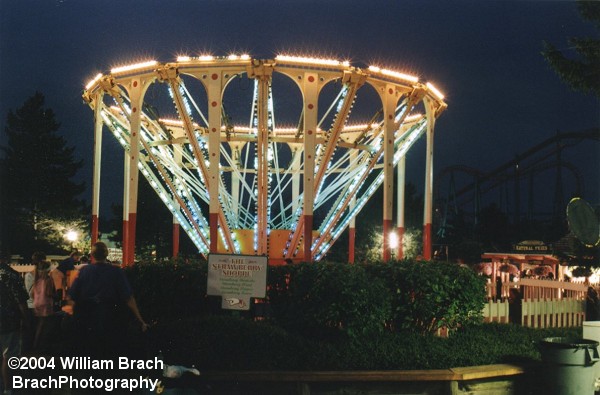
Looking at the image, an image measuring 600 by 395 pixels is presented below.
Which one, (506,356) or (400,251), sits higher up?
(400,251)

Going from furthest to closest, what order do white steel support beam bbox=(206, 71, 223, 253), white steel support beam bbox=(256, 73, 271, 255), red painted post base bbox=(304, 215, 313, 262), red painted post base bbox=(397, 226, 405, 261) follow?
red painted post base bbox=(397, 226, 405, 261)
white steel support beam bbox=(256, 73, 271, 255)
white steel support beam bbox=(206, 71, 223, 253)
red painted post base bbox=(304, 215, 313, 262)

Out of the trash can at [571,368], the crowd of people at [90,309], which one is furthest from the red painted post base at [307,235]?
the crowd of people at [90,309]

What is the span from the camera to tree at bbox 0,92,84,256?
148ft

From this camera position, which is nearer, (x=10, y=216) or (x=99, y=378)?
(x=99, y=378)

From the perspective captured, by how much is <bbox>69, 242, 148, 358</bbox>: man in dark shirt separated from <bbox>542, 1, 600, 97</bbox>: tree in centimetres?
970

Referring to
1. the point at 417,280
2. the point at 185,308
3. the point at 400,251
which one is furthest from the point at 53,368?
the point at 400,251

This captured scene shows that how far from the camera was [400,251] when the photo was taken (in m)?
22.3

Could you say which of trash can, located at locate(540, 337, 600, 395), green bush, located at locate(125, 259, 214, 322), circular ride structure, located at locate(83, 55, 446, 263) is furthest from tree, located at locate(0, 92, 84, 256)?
trash can, located at locate(540, 337, 600, 395)

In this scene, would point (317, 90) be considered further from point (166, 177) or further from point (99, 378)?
point (99, 378)

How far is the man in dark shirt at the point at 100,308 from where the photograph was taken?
23.1ft

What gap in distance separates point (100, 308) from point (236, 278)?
120 inches

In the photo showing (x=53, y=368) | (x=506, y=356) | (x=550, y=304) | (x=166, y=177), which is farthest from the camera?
(x=166, y=177)

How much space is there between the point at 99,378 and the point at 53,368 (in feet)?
5.93

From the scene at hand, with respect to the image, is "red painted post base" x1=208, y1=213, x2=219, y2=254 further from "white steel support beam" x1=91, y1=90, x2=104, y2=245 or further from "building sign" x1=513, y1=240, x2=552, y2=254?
"building sign" x1=513, y1=240, x2=552, y2=254
